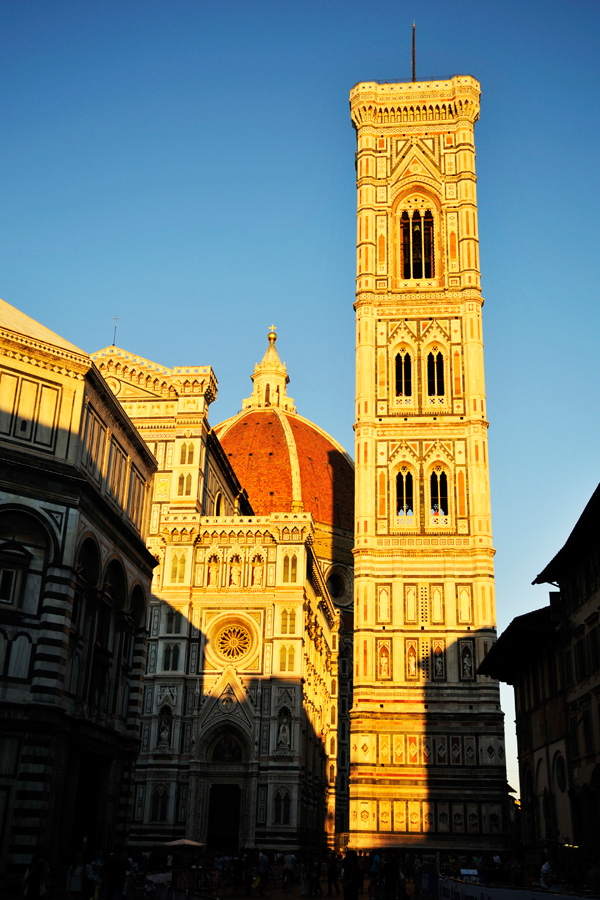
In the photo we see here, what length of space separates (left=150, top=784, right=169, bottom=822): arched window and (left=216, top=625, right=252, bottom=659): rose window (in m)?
7.07

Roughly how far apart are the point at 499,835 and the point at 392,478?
60.1ft

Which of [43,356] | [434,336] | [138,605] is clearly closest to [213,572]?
[434,336]

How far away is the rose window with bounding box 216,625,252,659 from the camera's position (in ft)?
164

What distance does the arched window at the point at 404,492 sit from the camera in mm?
52438

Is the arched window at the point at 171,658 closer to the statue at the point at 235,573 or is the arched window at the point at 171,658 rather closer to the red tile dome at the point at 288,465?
the statue at the point at 235,573

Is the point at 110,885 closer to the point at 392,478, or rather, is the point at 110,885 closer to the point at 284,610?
the point at 284,610

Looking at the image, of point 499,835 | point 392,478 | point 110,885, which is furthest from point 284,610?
point 110,885

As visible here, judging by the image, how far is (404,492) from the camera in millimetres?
52625

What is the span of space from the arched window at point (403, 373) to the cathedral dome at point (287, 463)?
35.6 metres

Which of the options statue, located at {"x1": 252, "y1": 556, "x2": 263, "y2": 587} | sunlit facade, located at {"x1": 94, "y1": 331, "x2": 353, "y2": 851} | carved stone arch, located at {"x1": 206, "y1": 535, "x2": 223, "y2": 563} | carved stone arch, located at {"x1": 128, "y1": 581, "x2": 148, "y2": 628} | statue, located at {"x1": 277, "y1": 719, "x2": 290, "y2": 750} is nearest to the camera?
carved stone arch, located at {"x1": 128, "y1": 581, "x2": 148, "y2": 628}

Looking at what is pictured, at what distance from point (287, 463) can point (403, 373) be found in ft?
145

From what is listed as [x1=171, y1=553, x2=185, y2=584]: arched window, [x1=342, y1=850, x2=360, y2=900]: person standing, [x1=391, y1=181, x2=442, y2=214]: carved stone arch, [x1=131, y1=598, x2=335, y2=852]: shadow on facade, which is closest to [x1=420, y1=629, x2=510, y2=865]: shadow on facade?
[x1=131, y1=598, x2=335, y2=852]: shadow on facade

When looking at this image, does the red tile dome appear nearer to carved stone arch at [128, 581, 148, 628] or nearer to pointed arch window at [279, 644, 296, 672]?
pointed arch window at [279, 644, 296, 672]

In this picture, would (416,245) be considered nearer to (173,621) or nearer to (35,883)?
(173,621)
